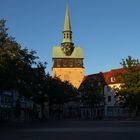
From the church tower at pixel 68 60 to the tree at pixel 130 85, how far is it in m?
76.3

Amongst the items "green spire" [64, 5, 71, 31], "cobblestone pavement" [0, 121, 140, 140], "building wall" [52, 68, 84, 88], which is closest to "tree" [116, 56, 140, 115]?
"cobblestone pavement" [0, 121, 140, 140]

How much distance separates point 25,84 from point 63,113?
106m

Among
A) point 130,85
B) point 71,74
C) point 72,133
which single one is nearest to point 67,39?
point 71,74

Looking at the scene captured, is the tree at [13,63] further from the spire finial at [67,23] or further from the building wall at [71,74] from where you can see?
the spire finial at [67,23]

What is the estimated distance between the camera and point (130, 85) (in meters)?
96.8

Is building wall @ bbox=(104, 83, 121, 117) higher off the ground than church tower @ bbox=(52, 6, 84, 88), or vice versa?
church tower @ bbox=(52, 6, 84, 88)

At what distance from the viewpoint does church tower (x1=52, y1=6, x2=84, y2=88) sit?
175m

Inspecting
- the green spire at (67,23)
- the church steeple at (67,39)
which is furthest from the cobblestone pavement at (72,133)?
the green spire at (67,23)

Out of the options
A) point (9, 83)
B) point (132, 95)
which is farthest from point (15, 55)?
point (132, 95)

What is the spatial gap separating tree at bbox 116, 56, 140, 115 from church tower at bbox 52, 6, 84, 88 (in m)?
76.3

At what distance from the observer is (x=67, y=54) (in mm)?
177875

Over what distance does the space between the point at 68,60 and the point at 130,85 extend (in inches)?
3239

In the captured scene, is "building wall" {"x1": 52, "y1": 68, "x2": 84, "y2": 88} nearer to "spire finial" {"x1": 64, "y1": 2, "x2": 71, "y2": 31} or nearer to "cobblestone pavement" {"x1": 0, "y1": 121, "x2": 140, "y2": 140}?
"spire finial" {"x1": 64, "y1": 2, "x2": 71, "y2": 31}

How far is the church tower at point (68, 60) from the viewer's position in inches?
6905
